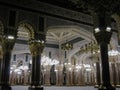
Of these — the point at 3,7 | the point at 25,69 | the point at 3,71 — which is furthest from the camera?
the point at 25,69

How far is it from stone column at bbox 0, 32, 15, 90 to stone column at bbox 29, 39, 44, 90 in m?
1.32

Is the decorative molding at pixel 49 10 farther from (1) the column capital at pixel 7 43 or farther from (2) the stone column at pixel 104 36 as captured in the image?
(2) the stone column at pixel 104 36

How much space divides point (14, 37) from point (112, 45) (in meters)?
7.75

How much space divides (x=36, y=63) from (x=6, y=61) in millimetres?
1680

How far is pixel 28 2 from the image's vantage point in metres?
11.0

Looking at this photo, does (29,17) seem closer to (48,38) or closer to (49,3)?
(49,3)

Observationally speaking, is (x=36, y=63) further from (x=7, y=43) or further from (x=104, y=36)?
(x=104, y=36)

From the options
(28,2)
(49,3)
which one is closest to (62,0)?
(49,3)

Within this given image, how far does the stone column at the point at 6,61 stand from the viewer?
377 inches

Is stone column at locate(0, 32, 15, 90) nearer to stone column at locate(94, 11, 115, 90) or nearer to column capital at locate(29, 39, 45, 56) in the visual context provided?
column capital at locate(29, 39, 45, 56)

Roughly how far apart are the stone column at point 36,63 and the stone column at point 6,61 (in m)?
1.32

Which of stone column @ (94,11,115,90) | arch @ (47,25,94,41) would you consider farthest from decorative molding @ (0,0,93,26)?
stone column @ (94,11,115,90)

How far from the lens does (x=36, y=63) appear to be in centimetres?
1082

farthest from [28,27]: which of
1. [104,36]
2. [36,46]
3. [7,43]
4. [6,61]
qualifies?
[104,36]
